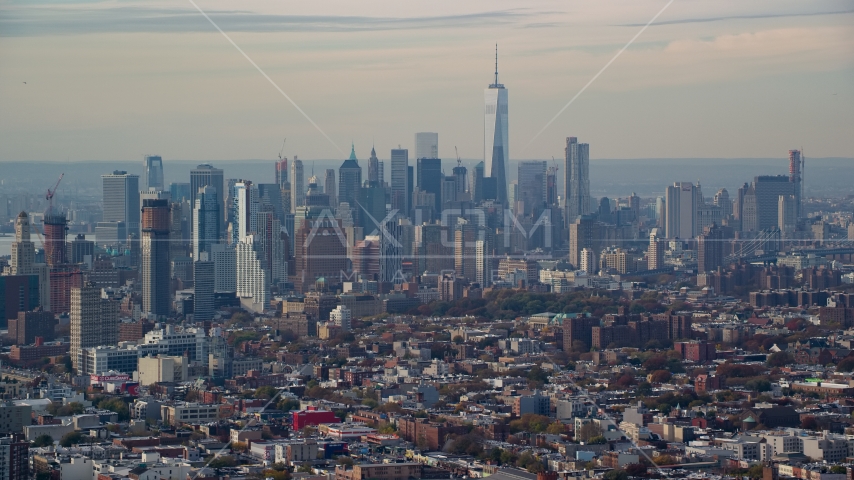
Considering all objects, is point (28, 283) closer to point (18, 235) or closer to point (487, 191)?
point (18, 235)

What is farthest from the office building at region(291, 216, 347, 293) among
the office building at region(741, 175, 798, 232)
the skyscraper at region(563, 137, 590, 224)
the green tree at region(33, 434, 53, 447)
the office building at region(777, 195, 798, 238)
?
the green tree at region(33, 434, 53, 447)

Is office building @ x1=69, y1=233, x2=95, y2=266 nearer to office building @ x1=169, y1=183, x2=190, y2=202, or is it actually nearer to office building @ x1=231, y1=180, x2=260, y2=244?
office building @ x1=169, y1=183, x2=190, y2=202

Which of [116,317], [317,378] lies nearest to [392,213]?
[116,317]

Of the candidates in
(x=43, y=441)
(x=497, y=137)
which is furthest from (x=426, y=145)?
(x=43, y=441)

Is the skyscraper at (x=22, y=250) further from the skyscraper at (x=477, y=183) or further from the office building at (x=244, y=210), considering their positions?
the skyscraper at (x=477, y=183)

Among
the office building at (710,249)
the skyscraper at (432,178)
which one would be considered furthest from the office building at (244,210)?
the office building at (710,249)
